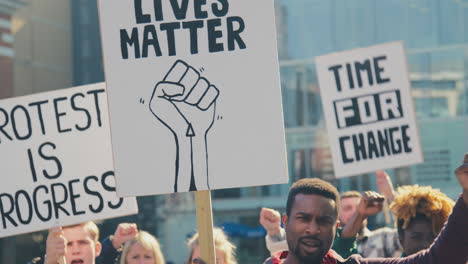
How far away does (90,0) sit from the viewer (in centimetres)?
3853

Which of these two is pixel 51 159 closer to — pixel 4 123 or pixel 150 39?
pixel 4 123

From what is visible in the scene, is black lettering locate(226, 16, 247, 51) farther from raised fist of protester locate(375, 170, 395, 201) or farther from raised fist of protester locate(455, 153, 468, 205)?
raised fist of protester locate(375, 170, 395, 201)

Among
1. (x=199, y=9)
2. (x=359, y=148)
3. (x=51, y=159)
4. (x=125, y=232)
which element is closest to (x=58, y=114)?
(x=51, y=159)

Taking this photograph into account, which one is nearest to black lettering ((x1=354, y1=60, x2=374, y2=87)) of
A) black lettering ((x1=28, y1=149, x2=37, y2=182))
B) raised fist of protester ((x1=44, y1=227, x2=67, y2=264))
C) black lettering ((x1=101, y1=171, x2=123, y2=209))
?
black lettering ((x1=101, y1=171, x2=123, y2=209))

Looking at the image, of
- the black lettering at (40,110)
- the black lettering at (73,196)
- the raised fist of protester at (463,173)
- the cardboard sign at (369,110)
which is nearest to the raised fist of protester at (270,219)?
the black lettering at (73,196)

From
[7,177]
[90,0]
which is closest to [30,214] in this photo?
[7,177]

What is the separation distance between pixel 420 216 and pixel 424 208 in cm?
5

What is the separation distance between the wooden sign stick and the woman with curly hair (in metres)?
1.19

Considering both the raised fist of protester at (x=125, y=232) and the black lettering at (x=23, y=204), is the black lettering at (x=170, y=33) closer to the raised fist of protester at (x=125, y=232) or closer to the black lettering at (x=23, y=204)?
the black lettering at (x=23, y=204)

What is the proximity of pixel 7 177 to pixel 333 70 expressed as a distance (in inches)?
120

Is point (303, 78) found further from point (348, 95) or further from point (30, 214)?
point (30, 214)

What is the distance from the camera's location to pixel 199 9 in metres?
4.63

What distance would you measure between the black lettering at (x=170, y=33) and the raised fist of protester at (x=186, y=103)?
5.5 inches

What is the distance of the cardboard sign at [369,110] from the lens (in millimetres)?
7691
